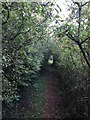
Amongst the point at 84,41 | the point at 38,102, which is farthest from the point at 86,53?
the point at 38,102

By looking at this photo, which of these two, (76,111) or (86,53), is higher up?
(86,53)

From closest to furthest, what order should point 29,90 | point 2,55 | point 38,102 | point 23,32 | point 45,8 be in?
point 2,55 < point 45,8 < point 23,32 < point 38,102 < point 29,90

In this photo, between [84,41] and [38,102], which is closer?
[84,41]

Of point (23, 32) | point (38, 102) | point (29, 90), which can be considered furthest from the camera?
point (29, 90)

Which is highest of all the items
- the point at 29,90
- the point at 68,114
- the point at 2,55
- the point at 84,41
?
the point at 84,41

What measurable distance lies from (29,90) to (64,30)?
2743mm

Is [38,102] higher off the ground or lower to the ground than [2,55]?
lower

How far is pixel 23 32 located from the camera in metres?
2.33

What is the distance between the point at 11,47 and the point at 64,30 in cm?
55

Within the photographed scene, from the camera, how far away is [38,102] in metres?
4.12

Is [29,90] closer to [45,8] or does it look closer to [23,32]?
[23,32]

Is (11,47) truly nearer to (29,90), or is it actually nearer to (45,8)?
(45,8)

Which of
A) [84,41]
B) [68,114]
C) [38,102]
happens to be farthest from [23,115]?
[84,41]

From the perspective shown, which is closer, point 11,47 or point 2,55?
point 2,55
